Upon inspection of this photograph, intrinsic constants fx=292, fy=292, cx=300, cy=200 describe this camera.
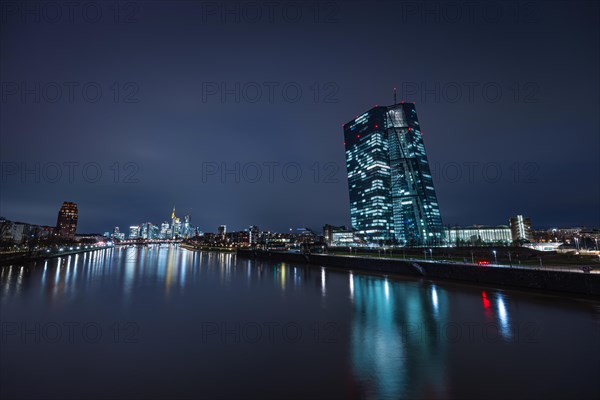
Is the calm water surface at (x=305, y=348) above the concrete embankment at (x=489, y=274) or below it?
below

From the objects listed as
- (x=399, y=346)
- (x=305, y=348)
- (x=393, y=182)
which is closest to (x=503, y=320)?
(x=399, y=346)

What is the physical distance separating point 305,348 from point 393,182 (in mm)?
149378

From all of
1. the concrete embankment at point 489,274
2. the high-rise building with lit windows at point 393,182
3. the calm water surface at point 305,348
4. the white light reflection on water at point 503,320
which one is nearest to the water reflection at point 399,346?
the calm water surface at point 305,348

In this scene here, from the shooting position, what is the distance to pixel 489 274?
32375 mm

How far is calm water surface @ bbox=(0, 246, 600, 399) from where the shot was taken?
9969 mm

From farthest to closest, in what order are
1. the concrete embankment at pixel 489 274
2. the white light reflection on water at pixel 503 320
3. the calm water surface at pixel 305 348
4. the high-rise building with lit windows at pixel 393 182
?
1. the high-rise building with lit windows at pixel 393 182
2. the concrete embankment at pixel 489 274
3. the white light reflection on water at pixel 503 320
4. the calm water surface at pixel 305 348

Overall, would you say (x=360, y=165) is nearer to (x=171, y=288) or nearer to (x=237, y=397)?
(x=171, y=288)

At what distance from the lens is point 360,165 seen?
171250 millimetres

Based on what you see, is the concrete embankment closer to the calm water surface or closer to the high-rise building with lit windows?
the calm water surface

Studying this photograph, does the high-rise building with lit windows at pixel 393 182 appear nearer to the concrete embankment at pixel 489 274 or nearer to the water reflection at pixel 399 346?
the concrete embankment at pixel 489 274

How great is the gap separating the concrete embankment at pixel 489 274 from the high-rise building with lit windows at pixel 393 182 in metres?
88.8

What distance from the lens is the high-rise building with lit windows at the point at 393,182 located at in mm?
142750

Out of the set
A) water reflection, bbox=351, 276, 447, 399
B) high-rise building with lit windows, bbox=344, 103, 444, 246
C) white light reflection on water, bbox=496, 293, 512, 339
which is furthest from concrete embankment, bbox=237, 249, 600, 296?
high-rise building with lit windows, bbox=344, 103, 444, 246

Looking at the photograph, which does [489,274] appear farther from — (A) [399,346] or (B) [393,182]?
(B) [393,182]
